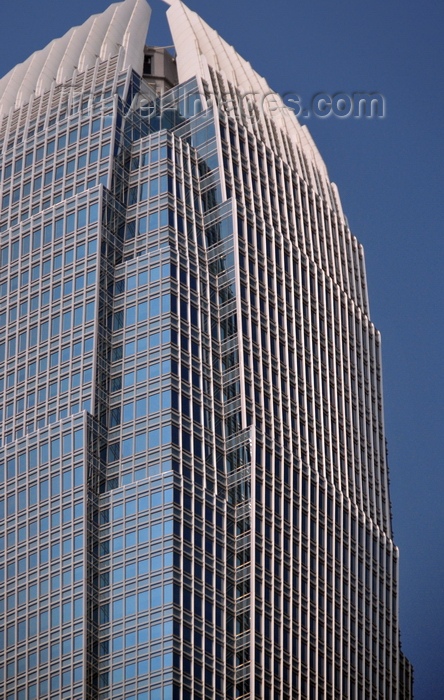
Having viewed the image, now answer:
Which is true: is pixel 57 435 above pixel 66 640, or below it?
above

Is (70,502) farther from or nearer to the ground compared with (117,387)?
nearer to the ground

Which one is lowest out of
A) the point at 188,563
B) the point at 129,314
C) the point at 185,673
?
the point at 185,673

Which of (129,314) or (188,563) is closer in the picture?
(188,563)

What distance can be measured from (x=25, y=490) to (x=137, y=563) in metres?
20.2

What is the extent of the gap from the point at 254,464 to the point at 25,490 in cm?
2705

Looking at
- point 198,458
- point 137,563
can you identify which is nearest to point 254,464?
point 198,458

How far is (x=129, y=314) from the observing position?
19888cm

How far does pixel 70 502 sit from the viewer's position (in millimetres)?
191250

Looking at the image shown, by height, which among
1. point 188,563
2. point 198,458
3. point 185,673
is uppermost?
point 198,458

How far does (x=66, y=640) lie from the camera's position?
185500 mm

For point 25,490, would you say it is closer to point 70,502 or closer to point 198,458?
point 70,502

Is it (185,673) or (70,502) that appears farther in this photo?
(70,502)

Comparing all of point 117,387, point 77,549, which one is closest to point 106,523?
point 77,549

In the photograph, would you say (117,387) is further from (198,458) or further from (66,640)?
(66,640)
